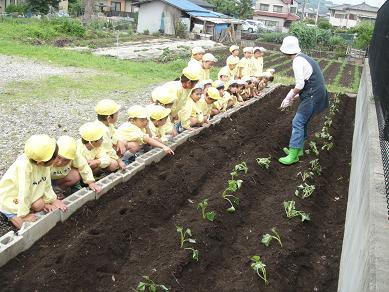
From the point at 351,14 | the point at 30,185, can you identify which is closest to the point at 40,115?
the point at 30,185

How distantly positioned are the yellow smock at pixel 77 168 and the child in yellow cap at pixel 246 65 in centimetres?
760

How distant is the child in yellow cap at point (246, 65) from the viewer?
37.3ft

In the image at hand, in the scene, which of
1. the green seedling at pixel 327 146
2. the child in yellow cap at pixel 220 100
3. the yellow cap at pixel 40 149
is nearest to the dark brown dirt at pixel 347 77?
the child in yellow cap at pixel 220 100

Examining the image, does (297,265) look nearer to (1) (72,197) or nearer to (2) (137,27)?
(1) (72,197)

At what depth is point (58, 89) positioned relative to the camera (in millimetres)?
11164

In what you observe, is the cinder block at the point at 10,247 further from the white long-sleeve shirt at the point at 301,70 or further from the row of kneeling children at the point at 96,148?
the white long-sleeve shirt at the point at 301,70

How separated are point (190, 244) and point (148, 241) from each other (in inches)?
Result: 16.3

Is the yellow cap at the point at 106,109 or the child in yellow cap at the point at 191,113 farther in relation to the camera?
the child in yellow cap at the point at 191,113

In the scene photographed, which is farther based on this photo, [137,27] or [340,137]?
[137,27]

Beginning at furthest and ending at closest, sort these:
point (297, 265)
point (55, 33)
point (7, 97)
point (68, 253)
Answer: point (55, 33), point (7, 97), point (297, 265), point (68, 253)

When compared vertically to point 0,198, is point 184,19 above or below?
above

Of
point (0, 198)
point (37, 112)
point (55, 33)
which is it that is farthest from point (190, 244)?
point (55, 33)

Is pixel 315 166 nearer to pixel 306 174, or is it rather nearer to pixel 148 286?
pixel 306 174

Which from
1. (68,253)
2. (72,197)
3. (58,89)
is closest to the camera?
(68,253)
